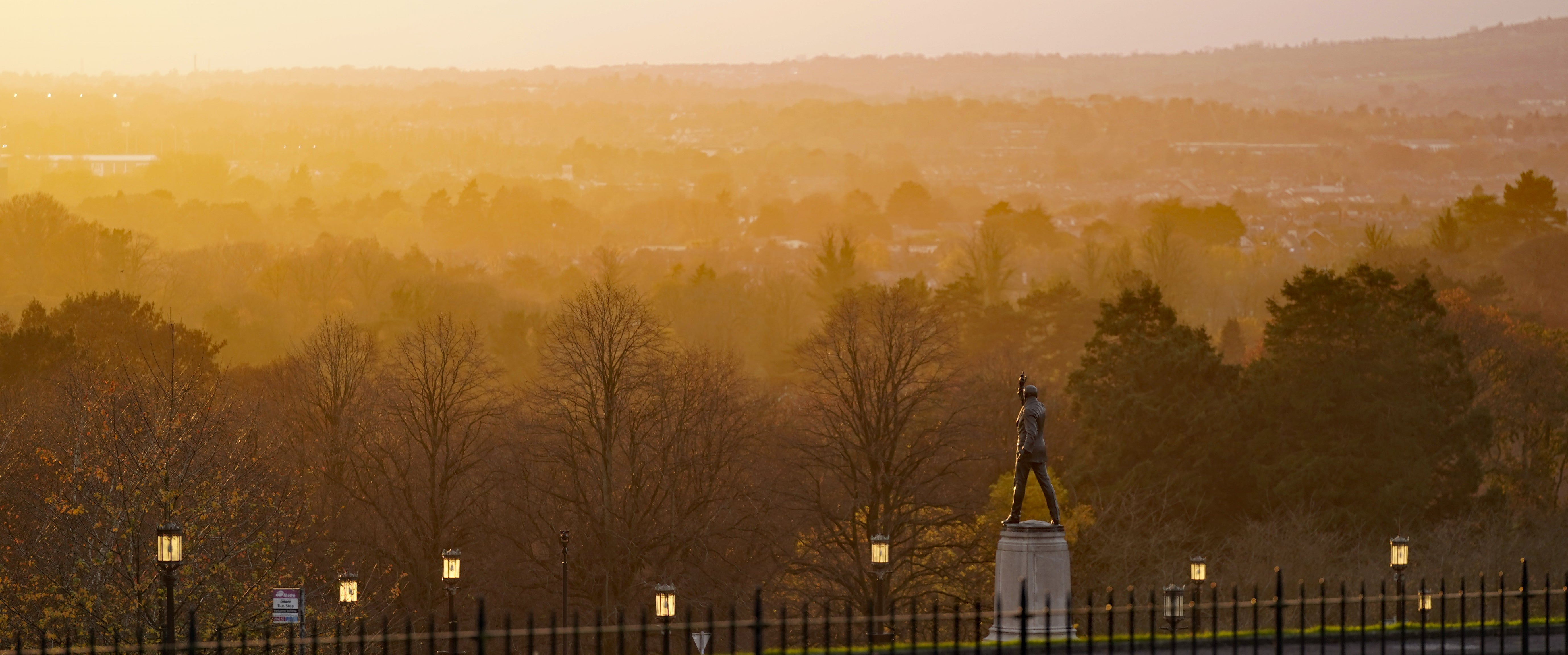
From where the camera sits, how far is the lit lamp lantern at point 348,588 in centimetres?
3328

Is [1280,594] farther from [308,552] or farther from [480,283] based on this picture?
[480,283]

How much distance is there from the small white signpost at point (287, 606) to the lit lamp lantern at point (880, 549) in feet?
35.2

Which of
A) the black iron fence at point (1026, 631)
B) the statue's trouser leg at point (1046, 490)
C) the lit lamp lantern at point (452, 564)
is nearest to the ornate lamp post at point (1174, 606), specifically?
the black iron fence at point (1026, 631)

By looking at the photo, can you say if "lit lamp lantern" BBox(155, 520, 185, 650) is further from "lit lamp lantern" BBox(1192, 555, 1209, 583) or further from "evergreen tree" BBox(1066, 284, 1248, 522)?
"evergreen tree" BBox(1066, 284, 1248, 522)

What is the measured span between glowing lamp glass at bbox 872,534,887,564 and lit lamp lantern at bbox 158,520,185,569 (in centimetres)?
1500

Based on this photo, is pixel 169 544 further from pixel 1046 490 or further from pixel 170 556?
pixel 1046 490

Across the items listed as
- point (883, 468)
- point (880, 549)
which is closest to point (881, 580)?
point (880, 549)

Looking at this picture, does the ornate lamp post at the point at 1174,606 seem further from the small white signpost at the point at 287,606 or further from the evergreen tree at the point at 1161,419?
the evergreen tree at the point at 1161,419

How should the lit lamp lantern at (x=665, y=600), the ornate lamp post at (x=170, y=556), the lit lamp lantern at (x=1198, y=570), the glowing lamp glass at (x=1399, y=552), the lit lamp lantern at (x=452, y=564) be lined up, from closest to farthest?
the ornate lamp post at (x=170, y=556) → the lit lamp lantern at (x=665, y=600) → the lit lamp lantern at (x=452, y=564) → the glowing lamp glass at (x=1399, y=552) → the lit lamp lantern at (x=1198, y=570)

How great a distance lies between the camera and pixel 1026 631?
14.8m

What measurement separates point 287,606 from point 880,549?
36.9ft

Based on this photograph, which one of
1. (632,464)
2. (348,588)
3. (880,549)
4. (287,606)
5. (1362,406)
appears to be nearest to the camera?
(287,606)

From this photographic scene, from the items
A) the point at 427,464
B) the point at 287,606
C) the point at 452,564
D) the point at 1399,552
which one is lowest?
the point at 287,606

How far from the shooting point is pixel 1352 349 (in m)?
58.2
